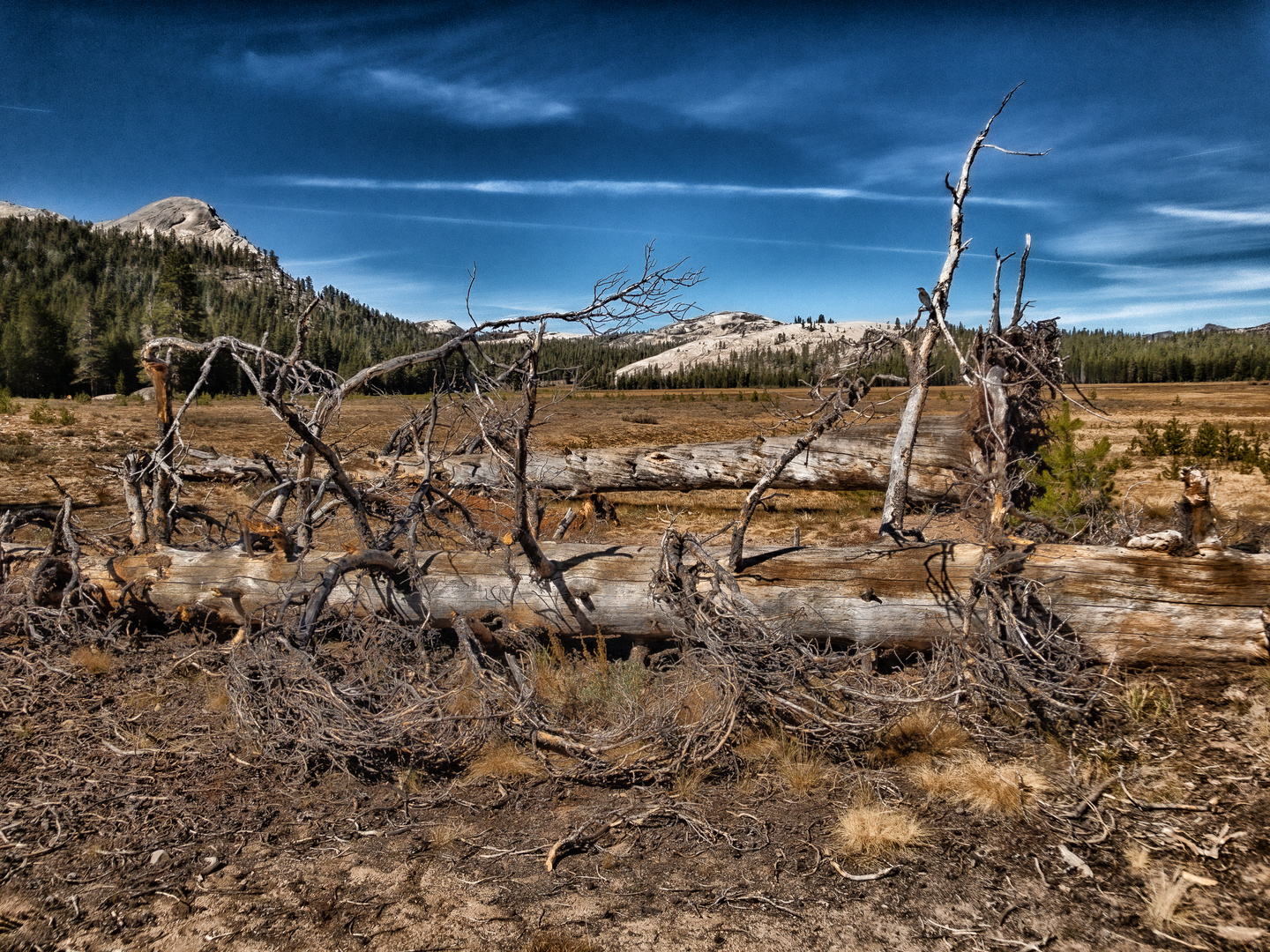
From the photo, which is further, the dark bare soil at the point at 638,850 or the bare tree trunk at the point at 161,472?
the bare tree trunk at the point at 161,472

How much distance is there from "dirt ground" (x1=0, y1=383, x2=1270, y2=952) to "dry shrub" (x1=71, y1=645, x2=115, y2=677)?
0.26 metres

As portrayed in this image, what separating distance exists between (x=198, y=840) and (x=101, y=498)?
1077cm

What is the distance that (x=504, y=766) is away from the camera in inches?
173

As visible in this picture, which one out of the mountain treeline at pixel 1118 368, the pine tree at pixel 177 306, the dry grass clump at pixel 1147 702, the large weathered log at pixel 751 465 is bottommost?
the dry grass clump at pixel 1147 702

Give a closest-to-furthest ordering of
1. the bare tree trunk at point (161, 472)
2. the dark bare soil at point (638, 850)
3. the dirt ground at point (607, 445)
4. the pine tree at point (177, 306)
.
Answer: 1. the dark bare soil at point (638, 850)
2. the bare tree trunk at point (161, 472)
3. the dirt ground at point (607, 445)
4. the pine tree at point (177, 306)

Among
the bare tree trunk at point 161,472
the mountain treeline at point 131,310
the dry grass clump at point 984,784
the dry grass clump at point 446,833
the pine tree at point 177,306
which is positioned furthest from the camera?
the pine tree at point 177,306

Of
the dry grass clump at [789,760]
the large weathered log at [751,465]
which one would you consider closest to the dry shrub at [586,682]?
the dry grass clump at [789,760]

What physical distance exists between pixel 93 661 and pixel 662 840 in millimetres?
5065

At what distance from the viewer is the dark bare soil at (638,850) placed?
2.97m

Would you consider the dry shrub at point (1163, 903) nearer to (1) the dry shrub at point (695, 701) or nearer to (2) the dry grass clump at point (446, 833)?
(1) the dry shrub at point (695, 701)

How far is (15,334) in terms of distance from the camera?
2014 inches

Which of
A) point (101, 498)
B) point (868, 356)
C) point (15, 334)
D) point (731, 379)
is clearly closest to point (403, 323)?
point (731, 379)

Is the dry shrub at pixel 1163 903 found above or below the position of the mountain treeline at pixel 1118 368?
below

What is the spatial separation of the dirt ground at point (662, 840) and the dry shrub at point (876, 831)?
0.04 feet
